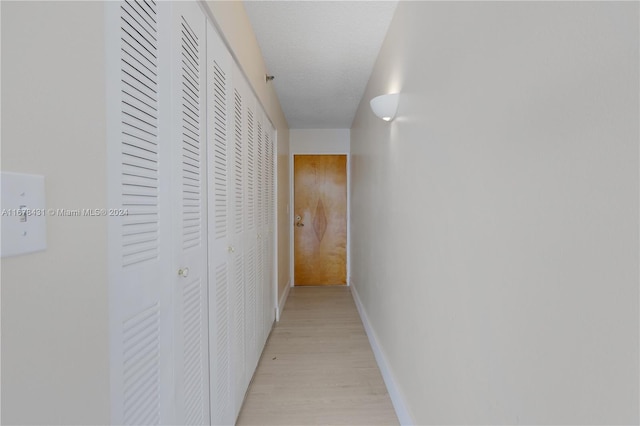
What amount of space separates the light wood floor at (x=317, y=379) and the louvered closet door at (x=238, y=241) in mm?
245

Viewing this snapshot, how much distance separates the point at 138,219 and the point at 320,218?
404cm

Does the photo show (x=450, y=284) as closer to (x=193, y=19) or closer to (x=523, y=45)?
(x=523, y=45)

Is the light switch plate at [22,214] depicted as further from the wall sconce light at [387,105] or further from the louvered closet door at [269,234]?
the louvered closet door at [269,234]

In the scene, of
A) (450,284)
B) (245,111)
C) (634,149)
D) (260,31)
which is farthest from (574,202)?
(260,31)

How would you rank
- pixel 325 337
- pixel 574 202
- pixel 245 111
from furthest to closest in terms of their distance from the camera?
pixel 325 337 < pixel 245 111 < pixel 574 202

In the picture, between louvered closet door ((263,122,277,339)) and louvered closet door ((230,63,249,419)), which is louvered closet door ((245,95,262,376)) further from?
louvered closet door ((263,122,277,339))

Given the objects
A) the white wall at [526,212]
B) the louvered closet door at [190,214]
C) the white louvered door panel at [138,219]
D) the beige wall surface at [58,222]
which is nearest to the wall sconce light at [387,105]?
the white wall at [526,212]

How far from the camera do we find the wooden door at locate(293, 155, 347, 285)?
480 centimetres

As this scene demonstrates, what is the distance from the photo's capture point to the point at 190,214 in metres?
1.13

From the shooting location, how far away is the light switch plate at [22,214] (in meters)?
0.45

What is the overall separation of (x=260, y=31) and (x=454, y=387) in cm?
222

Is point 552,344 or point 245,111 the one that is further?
point 245,111

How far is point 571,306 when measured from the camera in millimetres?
604

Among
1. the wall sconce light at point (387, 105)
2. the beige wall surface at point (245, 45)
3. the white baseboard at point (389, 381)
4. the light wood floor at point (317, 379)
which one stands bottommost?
the light wood floor at point (317, 379)
